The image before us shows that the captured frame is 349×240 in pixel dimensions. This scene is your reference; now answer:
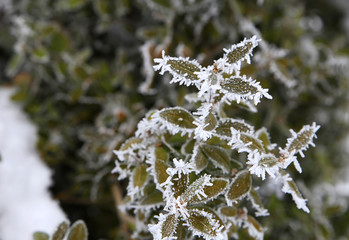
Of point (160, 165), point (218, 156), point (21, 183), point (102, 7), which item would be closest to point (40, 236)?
point (21, 183)

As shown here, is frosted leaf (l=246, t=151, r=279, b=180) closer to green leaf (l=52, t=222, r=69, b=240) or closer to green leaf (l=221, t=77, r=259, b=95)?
green leaf (l=221, t=77, r=259, b=95)

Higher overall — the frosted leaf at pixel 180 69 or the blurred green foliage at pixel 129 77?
the blurred green foliage at pixel 129 77

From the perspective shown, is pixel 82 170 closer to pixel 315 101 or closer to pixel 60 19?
pixel 60 19

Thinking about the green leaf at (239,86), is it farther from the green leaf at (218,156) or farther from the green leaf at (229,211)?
the green leaf at (229,211)

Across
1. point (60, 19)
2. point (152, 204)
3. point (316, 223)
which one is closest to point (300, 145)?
Result: point (152, 204)

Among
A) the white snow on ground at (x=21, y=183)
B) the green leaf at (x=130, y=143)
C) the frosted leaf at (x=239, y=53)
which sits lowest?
the frosted leaf at (x=239, y=53)

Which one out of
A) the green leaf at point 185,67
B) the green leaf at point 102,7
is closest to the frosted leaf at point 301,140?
the green leaf at point 185,67

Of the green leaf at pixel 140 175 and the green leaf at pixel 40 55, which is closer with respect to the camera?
the green leaf at pixel 140 175

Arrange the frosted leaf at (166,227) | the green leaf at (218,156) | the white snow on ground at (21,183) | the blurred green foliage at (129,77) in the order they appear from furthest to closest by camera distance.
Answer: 1. the blurred green foliage at (129,77)
2. the white snow on ground at (21,183)
3. the green leaf at (218,156)
4. the frosted leaf at (166,227)
